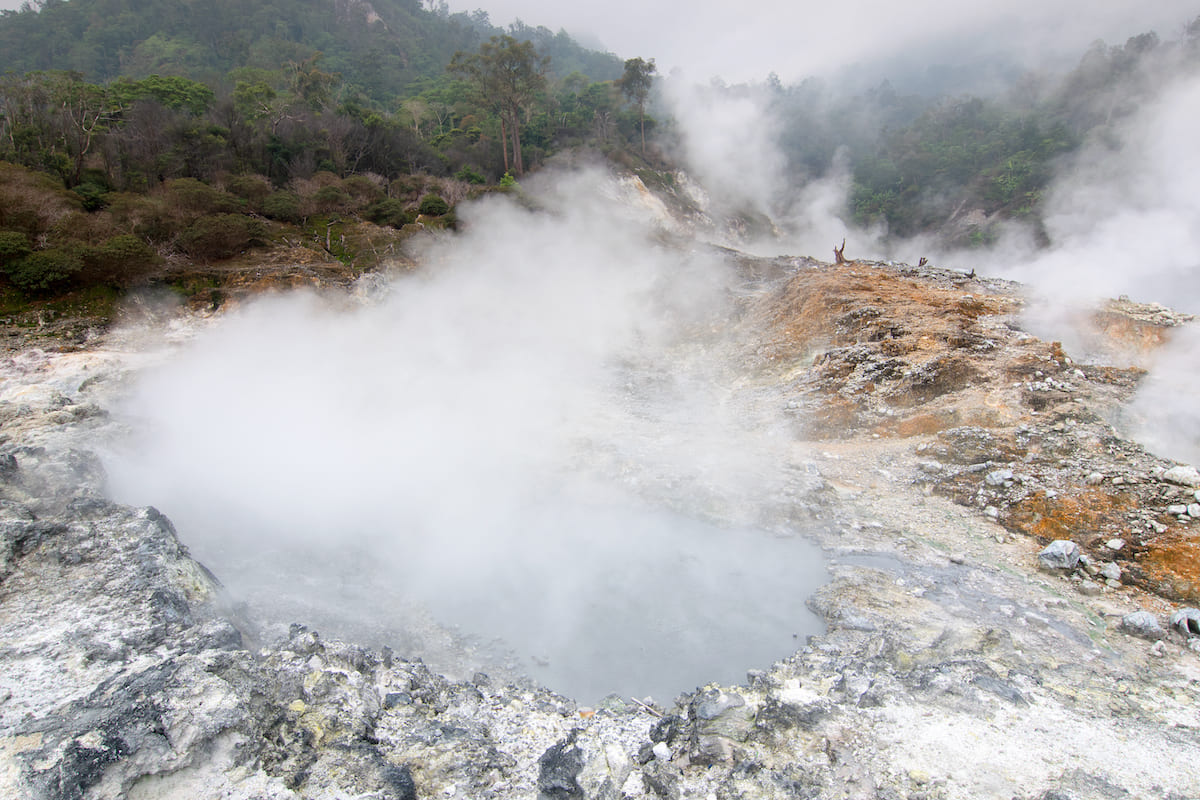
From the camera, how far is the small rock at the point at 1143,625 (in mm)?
5109

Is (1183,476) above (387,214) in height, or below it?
below

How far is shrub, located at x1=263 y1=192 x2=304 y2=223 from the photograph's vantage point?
15.3 metres

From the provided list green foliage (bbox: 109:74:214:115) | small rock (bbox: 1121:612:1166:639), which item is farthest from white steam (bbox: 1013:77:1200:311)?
green foliage (bbox: 109:74:214:115)

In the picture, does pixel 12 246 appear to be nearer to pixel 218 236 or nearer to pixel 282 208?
pixel 218 236

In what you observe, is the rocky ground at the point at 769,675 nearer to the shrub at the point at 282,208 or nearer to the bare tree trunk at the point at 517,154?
the shrub at the point at 282,208

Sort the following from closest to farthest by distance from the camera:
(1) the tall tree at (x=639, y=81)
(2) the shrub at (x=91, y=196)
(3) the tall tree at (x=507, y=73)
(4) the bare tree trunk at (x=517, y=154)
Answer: (2) the shrub at (x=91, y=196) → (3) the tall tree at (x=507, y=73) → (4) the bare tree trunk at (x=517, y=154) → (1) the tall tree at (x=639, y=81)

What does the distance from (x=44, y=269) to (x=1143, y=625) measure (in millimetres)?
17149

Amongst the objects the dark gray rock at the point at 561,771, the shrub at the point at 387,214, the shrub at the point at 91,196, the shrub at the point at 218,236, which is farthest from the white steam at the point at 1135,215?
the shrub at the point at 91,196

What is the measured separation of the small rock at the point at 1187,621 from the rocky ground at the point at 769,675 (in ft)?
0.08

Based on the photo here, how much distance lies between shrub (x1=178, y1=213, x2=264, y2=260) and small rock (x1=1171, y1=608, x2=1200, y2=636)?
17.2m

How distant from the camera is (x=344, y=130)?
69.9 feet

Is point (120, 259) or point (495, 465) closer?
point (495, 465)

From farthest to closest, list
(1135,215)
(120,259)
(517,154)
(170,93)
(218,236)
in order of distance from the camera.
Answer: (517,154) < (170,93) < (1135,215) < (218,236) < (120,259)

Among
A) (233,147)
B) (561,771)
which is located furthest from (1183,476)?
(233,147)
